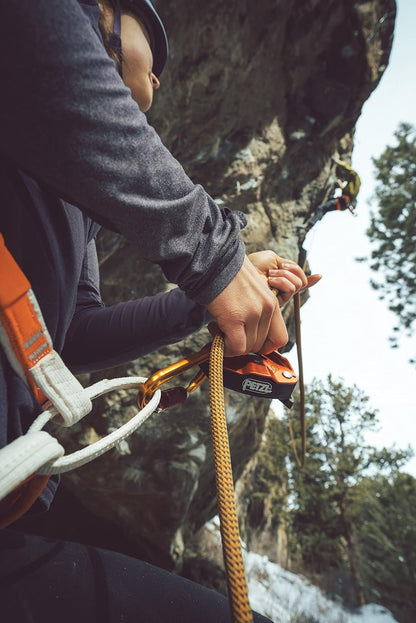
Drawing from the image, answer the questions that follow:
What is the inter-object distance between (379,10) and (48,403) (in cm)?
774

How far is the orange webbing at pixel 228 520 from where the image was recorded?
0.54 metres

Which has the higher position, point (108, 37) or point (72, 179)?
point (108, 37)

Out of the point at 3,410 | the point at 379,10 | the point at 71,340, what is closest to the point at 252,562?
the point at 71,340

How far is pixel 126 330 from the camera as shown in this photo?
135 cm

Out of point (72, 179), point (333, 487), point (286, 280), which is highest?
point (72, 179)

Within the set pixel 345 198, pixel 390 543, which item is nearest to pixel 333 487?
pixel 390 543

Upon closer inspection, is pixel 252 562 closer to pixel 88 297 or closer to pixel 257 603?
pixel 257 603

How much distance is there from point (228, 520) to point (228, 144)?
17.7 feet

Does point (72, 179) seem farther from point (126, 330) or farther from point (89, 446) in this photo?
point (126, 330)

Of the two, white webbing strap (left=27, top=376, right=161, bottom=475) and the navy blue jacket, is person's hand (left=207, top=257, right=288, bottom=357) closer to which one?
the navy blue jacket

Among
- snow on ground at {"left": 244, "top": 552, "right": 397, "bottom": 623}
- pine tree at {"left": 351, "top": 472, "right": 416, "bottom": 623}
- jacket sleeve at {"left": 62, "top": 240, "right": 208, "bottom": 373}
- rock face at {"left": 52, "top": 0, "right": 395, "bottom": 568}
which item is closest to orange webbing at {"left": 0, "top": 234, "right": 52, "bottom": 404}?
jacket sleeve at {"left": 62, "top": 240, "right": 208, "bottom": 373}

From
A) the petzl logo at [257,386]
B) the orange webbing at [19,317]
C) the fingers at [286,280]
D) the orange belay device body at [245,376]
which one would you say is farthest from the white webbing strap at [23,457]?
the fingers at [286,280]

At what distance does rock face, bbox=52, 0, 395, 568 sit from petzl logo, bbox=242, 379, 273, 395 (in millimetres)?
3496

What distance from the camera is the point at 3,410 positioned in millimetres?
616
